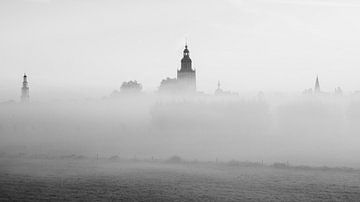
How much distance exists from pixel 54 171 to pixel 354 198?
35402mm

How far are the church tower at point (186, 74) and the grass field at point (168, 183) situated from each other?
61.6m

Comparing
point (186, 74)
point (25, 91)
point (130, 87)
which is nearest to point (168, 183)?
point (186, 74)

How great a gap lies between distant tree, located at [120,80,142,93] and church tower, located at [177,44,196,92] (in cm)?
2959

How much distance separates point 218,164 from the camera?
59.8 m

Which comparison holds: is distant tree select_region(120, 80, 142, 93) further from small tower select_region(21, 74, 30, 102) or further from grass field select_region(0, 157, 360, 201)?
grass field select_region(0, 157, 360, 201)

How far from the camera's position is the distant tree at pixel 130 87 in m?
146

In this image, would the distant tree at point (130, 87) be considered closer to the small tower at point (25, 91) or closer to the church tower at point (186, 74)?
the church tower at point (186, 74)

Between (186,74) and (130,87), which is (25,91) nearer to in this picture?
(130,87)

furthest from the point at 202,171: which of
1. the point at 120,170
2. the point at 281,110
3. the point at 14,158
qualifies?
the point at 281,110

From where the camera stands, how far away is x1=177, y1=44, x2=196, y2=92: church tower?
119 m

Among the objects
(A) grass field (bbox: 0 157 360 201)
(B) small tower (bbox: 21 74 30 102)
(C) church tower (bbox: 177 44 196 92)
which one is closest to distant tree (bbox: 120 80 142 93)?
(C) church tower (bbox: 177 44 196 92)

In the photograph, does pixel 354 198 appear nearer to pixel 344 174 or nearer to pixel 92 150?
pixel 344 174

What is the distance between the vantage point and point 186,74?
11950 centimetres

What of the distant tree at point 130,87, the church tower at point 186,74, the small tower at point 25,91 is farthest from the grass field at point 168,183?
the small tower at point 25,91
